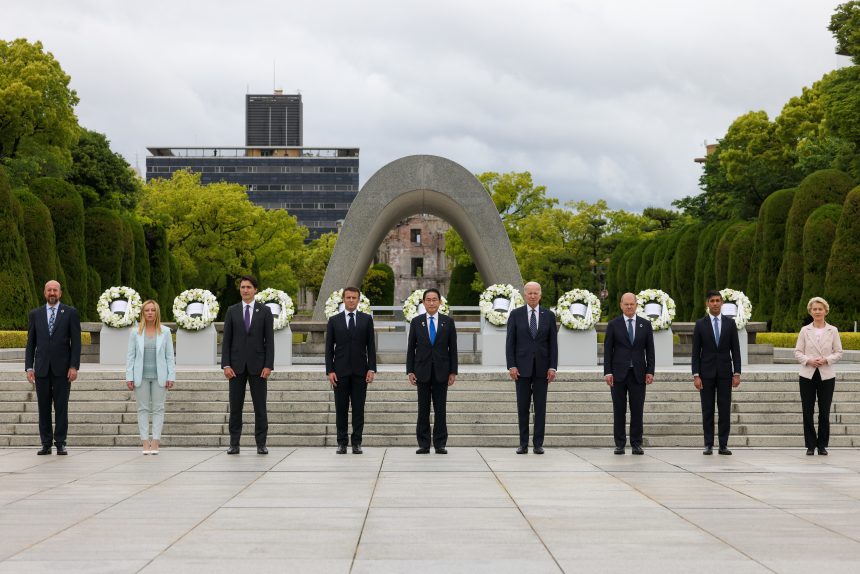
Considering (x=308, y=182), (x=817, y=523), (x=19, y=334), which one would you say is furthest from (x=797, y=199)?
(x=308, y=182)

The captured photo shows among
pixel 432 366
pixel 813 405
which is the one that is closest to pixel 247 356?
pixel 432 366

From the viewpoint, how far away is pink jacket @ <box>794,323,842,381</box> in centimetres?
1123

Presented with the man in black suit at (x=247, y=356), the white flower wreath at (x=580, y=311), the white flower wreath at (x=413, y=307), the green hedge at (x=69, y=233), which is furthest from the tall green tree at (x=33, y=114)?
the man in black suit at (x=247, y=356)

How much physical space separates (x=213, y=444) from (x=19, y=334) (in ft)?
43.0

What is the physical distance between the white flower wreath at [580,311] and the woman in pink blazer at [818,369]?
701 centimetres

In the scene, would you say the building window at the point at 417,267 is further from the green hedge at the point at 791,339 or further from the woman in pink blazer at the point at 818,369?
the woman in pink blazer at the point at 818,369

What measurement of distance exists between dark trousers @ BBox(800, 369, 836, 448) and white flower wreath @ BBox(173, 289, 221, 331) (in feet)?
35.0

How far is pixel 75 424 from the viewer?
41.1 feet

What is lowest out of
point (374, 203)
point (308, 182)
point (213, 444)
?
point (213, 444)

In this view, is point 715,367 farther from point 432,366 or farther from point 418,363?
point 418,363

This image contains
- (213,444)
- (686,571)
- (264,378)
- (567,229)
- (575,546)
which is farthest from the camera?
(567,229)

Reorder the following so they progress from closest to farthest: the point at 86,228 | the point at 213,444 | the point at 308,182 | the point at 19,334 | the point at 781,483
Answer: the point at 781,483
the point at 213,444
the point at 19,334
the point at 86,228
the point at 308,182

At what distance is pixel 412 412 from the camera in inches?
511

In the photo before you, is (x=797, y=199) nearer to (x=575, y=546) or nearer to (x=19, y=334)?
(x=19, y=334)
